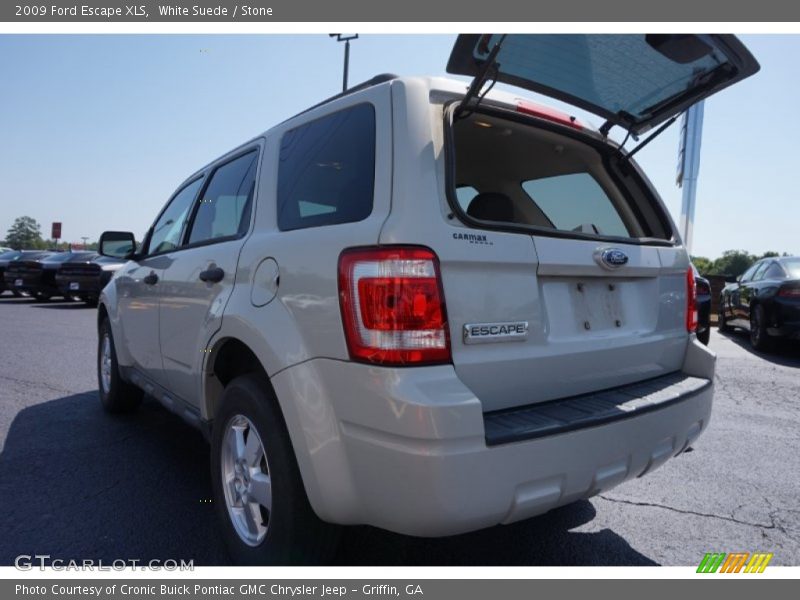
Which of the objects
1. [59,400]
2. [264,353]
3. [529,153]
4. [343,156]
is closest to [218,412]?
[264,353]

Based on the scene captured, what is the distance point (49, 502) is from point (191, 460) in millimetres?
847

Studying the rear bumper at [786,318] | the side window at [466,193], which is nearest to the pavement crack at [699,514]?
Result: the side window at [466,193]

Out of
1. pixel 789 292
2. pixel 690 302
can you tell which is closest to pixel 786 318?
pixel 789 292

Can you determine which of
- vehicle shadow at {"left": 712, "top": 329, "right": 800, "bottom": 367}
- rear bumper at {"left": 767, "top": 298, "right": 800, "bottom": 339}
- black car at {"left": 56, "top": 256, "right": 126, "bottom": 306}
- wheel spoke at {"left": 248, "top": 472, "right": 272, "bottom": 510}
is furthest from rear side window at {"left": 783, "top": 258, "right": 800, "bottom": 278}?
black car at {"left": 56, "top": 256, "right": 126, "bottom": 306}

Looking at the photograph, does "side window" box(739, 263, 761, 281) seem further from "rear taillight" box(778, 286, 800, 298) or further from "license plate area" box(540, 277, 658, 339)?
"license plate area" box(540, 277, 658, 339)

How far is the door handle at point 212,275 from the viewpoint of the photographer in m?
2.63

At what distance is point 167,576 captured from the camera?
88.5 inches

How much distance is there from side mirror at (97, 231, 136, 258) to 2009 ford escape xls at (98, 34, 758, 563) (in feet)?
5.74

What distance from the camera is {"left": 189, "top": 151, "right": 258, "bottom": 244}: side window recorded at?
2770 millimetres

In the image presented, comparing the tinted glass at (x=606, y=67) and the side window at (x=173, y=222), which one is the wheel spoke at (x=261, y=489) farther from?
the side window at (x=173, y=222)

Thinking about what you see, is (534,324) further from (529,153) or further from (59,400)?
(59,400)

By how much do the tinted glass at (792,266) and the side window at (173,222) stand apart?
8.36 meters

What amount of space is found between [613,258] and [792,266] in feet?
25.7

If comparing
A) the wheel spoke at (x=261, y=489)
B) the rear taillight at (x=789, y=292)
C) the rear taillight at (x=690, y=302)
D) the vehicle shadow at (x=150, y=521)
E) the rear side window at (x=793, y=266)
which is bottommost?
the vehicle shadow at (x=150, y=521)
